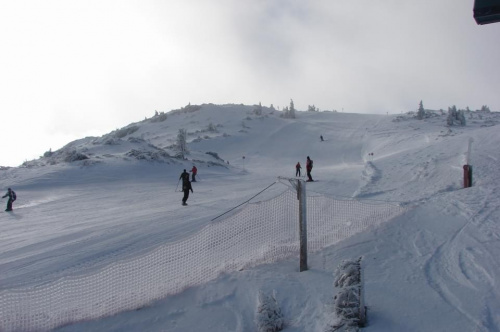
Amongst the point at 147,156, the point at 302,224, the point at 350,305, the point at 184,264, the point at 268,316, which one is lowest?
the point at 268,316

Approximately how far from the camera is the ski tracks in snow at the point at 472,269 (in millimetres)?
5379

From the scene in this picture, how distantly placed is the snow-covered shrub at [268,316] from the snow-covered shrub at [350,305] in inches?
31.0

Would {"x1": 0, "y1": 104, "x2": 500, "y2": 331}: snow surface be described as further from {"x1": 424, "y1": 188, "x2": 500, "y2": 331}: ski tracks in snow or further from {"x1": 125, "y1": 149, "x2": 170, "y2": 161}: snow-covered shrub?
{"x1": 125, "y1": 149, "x2": 170, "y2": 161}: snow-covered shrub

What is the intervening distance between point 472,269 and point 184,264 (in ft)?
18.3

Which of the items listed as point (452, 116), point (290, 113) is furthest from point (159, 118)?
point (452, 116)

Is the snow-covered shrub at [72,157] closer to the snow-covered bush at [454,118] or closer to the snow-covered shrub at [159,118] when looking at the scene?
the snow-covered bush at [454,118]

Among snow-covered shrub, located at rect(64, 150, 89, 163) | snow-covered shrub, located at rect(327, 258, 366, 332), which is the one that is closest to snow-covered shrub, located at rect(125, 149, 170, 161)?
snow-covered shrub, located at rect(64, 150, 89, 163)

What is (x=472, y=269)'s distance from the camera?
659cm

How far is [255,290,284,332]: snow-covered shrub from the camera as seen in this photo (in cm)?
573

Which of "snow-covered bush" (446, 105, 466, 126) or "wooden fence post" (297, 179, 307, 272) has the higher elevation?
"snow-covered bush" (446, 105, 466, 126)

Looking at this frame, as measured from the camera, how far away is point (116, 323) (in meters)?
6.58

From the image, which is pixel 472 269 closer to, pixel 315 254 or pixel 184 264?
pixel 315 254

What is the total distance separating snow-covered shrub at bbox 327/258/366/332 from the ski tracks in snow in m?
1.47

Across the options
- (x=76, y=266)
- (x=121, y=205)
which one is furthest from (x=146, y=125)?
(x=76, y=266)
